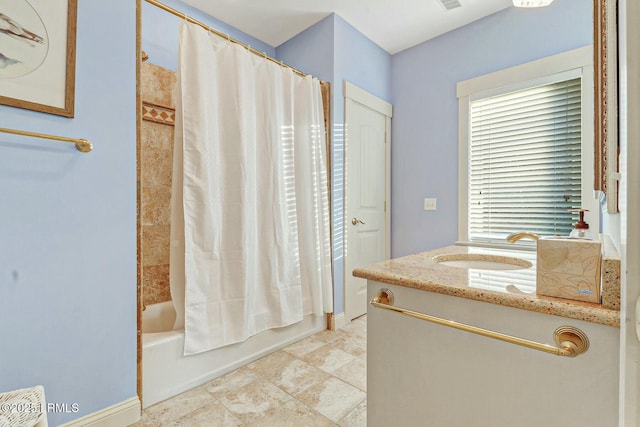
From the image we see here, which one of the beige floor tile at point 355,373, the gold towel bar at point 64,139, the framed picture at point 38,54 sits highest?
the framed picture at point 38,54

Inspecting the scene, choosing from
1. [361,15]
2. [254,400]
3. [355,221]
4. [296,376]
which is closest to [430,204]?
[355,221]

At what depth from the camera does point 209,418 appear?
1425mm

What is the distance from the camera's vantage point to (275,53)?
121 inches

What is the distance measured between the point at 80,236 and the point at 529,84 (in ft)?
9.93

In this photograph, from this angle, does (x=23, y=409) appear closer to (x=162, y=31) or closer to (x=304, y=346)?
(x=304, y=346)

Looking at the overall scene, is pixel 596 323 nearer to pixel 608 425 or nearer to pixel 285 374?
pixel 608 425

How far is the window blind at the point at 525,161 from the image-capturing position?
2125 mm

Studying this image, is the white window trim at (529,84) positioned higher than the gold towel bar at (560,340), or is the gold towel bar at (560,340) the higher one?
the white window trim at (529,84)

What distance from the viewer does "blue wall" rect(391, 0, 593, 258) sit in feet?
7.20

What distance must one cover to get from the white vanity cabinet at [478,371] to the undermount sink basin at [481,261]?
395 millimetres

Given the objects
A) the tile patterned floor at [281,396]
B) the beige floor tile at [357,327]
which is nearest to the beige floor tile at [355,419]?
the tile patterned floor at [281,396]

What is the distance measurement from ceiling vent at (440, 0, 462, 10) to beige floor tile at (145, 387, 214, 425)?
3.16 metres

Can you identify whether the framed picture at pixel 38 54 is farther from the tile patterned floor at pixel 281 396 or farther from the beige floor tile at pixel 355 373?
the beige floor tile at pixel 355 373

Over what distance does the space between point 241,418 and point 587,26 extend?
3250 mm
